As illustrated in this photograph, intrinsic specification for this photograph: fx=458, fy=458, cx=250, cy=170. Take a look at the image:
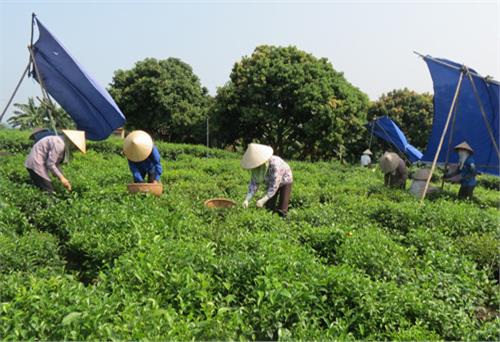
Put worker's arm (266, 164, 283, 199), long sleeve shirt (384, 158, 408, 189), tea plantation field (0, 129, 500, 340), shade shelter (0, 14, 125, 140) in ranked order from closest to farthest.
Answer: tea plantation field (0, 129, 500, 340) → worker's arm (266, 164, 283, 199) → shade shelter (0, 14, 125, 140) → long sleeve shirt (384, 158, 408, 189)

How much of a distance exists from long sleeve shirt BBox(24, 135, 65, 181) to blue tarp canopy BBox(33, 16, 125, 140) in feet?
7.63

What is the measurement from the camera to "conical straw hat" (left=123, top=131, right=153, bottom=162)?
7.50m

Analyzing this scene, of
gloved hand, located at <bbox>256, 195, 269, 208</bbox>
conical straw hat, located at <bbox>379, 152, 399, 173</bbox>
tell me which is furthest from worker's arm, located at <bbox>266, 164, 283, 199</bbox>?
conical straw hat, located at <bbox>379, 152, 399, 173</bbox>

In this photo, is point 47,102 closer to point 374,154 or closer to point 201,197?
point 201,197

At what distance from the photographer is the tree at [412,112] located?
97.9 ft

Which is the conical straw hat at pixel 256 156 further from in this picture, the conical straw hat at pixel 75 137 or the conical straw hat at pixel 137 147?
the conical straw hat at pixel 75 137

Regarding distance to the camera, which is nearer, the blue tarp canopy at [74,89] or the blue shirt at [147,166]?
the blue shirt at [147,166]

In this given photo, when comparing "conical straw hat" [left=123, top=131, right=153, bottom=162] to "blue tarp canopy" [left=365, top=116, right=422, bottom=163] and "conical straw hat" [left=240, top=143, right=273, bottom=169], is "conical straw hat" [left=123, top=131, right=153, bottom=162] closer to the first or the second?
"conical straw hat" [left=240, top=143, right=273, bottom=169]

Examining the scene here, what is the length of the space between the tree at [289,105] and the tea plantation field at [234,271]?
16090 millimetres

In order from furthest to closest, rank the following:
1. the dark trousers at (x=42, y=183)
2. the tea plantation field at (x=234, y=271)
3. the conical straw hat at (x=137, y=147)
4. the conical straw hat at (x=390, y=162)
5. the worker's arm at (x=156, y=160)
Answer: the conical straw hat at (x=390, y=162)
the worker's arm at (x=156, y=160)
the conical straw hat at (x=137, y=147)
the dark trousers at (x=42, y=183)
the tea plantation field at (x=234, y=271)

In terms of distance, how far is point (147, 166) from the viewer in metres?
7.94

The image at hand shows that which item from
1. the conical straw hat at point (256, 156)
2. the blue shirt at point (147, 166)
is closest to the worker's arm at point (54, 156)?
the blue shirt at point (147, 166)

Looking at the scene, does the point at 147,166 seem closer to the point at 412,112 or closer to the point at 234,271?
the point at 234,271

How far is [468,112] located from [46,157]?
28.5 feet
